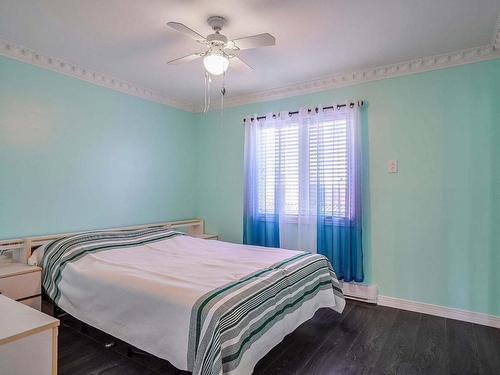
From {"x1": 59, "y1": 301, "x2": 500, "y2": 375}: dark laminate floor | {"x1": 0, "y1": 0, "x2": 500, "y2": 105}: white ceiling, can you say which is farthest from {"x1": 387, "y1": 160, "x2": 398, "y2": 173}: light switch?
{"x1": 59, "y1": 301, "x2": 500, "y2": 375}: dark laminate floor

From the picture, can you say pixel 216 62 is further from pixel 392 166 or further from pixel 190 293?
pixel 392 166

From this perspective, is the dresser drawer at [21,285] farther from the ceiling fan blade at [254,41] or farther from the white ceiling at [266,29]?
the ceiling fan blade at [254,41]

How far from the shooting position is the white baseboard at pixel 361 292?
319 centimetres

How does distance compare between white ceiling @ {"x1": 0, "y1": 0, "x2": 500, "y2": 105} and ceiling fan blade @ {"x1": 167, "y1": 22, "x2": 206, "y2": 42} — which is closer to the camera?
ceiling fan blade @ {"x1": 167, "y1": 22, "x2": 206, "y2": 42}

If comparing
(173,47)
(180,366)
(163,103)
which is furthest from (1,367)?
(163,103)

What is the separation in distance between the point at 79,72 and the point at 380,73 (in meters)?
3.14

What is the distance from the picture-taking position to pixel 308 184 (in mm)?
3498

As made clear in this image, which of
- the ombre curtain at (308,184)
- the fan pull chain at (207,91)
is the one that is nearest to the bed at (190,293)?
the ombre curtain at (308,184)

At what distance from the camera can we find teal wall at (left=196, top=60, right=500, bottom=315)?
2.70 m

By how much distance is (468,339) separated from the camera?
8.02ft

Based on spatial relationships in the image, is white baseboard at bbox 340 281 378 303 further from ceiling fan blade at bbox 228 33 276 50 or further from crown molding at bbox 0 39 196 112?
crown molding at bbox 0 39 196 112

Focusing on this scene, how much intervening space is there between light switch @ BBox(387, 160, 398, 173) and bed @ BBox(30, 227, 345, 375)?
48.3 inches

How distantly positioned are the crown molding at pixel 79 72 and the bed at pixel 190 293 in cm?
166

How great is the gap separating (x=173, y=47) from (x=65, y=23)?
0.82 m
